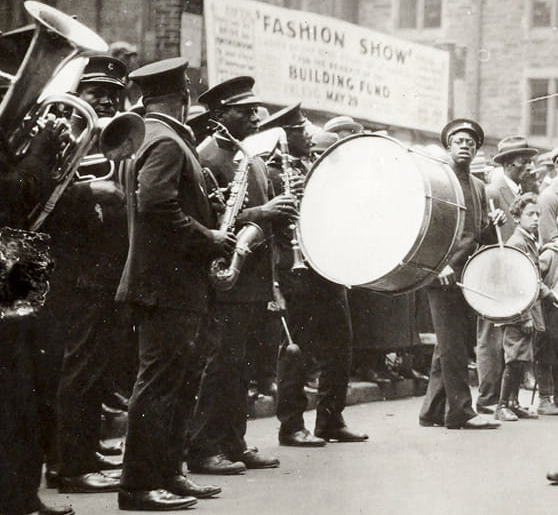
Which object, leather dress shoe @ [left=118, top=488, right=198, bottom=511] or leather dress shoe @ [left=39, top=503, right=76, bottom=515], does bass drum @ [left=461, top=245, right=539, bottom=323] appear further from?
leather dress shoe @ [left=39, top=503, right=76, bottom=515]

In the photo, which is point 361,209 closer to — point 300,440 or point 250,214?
point 250,214

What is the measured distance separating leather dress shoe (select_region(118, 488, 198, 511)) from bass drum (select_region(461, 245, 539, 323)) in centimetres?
379

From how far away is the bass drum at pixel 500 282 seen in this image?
9.29 m

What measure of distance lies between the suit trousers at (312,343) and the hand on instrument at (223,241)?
6.77 ft

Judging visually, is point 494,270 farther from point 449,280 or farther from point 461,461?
point 461,461

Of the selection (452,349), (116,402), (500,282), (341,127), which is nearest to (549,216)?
(500,282)

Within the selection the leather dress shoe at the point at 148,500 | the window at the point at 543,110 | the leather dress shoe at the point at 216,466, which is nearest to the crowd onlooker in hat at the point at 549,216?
the leather dress shoe at the point at 216,466

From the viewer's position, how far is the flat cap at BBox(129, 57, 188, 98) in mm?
6168

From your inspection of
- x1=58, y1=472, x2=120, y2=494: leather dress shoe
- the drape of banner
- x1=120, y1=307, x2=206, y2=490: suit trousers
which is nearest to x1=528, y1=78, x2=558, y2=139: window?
the drape of banner

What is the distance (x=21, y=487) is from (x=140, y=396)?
105 cm

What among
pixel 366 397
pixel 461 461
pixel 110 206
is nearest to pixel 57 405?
pixel 110 206

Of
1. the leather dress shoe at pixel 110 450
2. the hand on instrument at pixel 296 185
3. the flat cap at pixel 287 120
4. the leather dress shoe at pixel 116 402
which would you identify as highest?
the flat cap at pixel 287 120

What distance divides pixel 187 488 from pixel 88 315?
101cm

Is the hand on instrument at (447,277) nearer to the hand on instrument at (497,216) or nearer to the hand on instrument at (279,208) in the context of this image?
the hand on instrument at (497,216)
